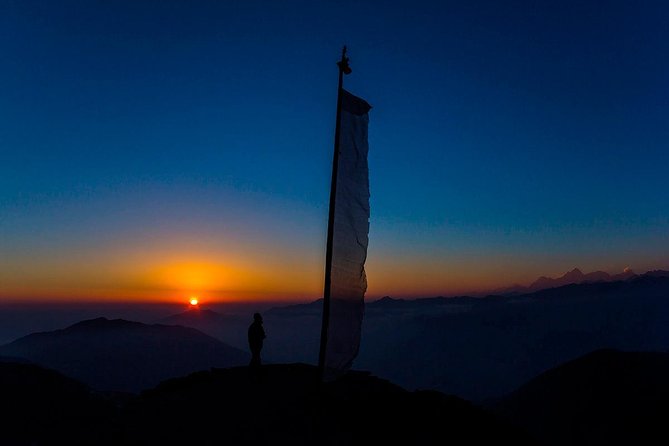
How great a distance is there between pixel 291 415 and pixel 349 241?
662cm

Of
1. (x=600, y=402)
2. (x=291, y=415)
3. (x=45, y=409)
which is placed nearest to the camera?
(x=291, y=415)

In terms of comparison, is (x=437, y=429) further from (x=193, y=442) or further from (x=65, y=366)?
(x=65, y=366)

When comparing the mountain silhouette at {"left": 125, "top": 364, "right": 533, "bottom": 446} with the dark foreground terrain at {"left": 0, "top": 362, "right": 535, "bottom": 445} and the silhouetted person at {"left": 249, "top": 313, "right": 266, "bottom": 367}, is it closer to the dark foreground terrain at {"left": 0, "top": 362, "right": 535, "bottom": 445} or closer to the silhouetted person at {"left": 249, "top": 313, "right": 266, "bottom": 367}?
the dark foreground terrain at {"left": 0, "top": 362, "right": 535, "bottom": 445}

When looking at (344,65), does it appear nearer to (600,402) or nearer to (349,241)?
(349,241)

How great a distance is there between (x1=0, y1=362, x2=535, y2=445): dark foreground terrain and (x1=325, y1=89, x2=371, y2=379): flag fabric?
2390 mm

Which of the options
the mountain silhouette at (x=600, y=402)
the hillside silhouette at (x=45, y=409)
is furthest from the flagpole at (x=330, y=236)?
the mountain silhouette at (x=600, y=402)

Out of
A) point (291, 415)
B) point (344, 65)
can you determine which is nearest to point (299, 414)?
point (291, 415)

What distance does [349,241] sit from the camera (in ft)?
50.7

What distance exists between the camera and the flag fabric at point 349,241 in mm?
15203

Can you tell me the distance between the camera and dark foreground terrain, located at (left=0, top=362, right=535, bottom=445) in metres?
15.8

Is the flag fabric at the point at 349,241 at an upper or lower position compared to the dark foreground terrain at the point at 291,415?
upper

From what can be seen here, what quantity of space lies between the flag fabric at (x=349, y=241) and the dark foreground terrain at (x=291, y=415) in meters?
2.39

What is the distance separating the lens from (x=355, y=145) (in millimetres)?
16156

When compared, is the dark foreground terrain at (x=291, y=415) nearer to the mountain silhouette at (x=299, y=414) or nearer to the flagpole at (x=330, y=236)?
the mountain silhouette at (x=299, y=414)
